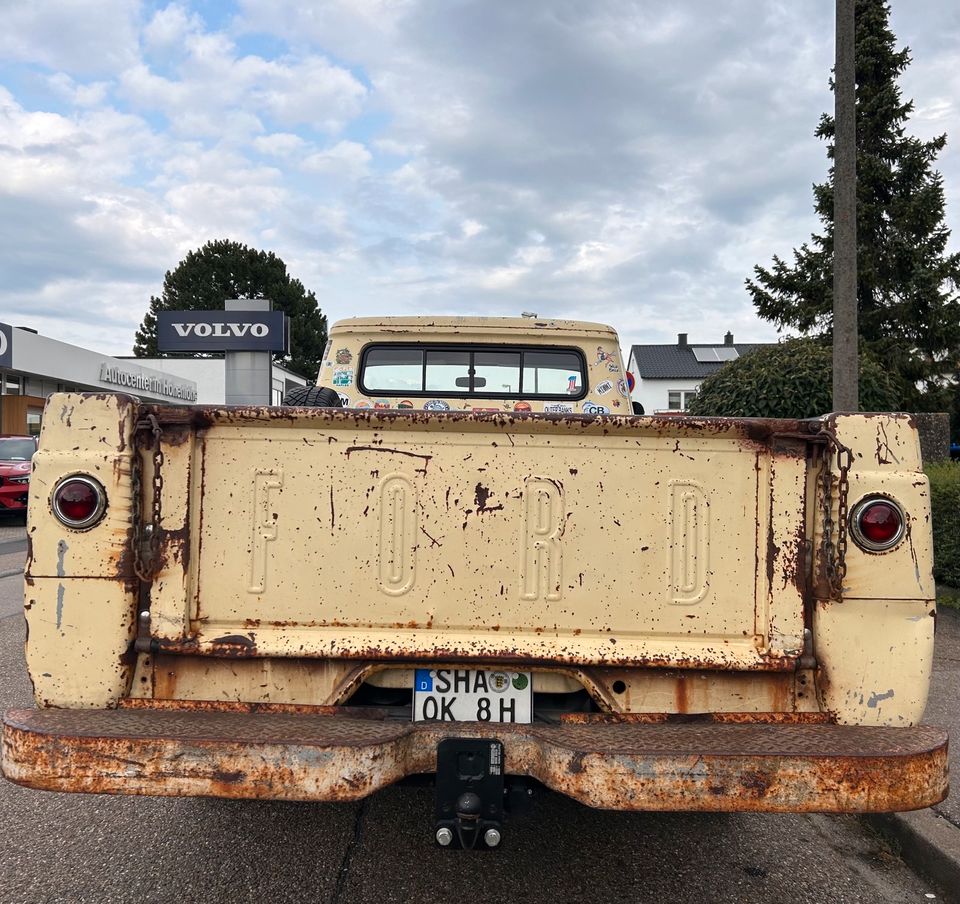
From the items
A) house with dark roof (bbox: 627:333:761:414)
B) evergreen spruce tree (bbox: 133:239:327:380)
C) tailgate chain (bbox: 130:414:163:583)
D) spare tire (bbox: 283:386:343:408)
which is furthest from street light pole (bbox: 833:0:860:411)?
evergreen spruce tree (bbox: 133:239:327:380)

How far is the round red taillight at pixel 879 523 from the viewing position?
2.18 metres

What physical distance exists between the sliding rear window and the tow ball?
266 cm

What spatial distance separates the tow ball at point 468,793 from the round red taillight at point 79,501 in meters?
1.21

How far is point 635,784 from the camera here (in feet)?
6.26

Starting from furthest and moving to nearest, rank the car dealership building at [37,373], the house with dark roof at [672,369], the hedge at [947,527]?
the house with dark roof at [672,369] → the car dealership building at [37,373] → the hedge at [947,527]

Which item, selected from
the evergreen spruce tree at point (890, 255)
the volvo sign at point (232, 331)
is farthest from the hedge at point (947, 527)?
the volvo sign at point (232, 331)

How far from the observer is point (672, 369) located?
1959 inches

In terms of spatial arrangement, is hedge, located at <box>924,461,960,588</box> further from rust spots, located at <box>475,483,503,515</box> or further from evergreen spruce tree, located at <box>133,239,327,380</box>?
evergreen spruce tree, located at <box>133,239,327,380</box>

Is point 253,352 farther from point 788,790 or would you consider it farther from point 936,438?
point 788,790

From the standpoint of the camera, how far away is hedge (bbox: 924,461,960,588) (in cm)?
684

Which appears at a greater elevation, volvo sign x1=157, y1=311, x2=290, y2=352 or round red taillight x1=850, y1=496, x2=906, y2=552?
volvo sign x1=157, y1=311, x2=290, y2=352

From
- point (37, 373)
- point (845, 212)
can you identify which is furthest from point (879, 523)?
point (37, 373)

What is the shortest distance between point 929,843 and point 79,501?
333 centimetres

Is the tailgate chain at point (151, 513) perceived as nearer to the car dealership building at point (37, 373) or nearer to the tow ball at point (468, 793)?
the tow ball at point (468, 793)
